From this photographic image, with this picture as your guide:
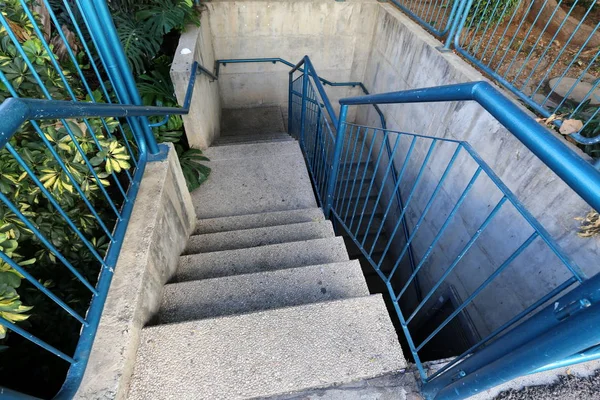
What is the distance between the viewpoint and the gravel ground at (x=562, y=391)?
1399 millimetres

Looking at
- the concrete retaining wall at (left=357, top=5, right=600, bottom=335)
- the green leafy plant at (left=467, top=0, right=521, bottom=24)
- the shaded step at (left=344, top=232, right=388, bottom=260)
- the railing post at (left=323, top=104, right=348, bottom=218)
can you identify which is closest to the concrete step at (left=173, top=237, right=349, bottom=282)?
the railing post at (left=323, top=104, right=348, bottom=218)

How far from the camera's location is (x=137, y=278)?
144 centimetres

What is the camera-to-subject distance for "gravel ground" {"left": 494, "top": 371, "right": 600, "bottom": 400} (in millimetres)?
1399

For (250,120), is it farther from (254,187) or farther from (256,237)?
(256,237)

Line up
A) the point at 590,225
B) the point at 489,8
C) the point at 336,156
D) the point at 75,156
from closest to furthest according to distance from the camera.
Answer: the point at 75,156 → the point at 590,225 → the point at 336,156 → the point at 489,8

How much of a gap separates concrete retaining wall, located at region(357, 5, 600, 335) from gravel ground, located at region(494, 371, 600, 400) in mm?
704

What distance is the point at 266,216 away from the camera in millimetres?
2893

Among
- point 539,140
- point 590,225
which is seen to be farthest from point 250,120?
point 539,140

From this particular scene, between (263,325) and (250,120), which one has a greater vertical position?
(263,325)

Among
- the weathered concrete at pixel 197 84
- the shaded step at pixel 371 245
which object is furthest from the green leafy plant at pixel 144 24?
the shaded step at pixel 371 245

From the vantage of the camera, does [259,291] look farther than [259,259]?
No

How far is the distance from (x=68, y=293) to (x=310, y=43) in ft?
16.0

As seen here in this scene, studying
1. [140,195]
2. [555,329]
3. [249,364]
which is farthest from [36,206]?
[555,329]

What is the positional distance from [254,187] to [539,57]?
327 centimetres
